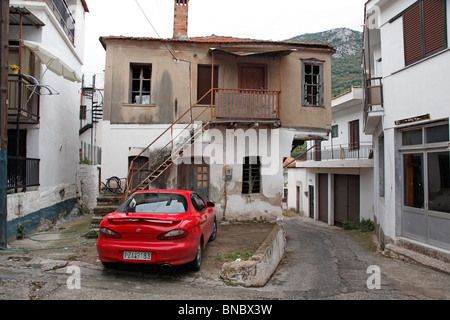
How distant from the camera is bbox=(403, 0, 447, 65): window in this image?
6839 mm

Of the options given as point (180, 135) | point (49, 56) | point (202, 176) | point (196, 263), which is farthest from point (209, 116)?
point (196, 263)

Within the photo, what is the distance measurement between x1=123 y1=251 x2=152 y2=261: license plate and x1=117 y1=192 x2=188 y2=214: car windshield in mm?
789

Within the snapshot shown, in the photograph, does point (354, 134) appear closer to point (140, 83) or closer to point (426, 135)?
point (426, 135)

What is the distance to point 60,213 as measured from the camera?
11.1 meters

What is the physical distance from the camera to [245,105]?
35.0ft

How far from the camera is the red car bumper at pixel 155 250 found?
480 centimetres

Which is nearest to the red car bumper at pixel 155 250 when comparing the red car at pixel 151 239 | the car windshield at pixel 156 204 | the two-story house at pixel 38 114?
the red car at pixel 151 239

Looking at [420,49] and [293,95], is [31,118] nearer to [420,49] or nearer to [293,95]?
[293,95]

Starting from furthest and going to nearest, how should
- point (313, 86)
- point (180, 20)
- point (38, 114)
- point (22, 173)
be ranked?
point (180, 20) < point (313, 86) < point (38, 114) < point (22, 173)

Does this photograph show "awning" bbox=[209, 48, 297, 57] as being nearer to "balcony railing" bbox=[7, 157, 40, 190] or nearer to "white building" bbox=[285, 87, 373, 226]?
"balcony railing" bbox=[7, 157, 40, 190]

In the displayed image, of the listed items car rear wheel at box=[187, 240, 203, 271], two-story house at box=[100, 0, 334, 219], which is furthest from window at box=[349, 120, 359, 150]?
car rear wheel at box=[187, 240, 203, 271]

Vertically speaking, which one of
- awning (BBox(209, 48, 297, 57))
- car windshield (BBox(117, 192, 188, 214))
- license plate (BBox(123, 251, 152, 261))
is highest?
awning (BBox(209, 48, 297, 57))

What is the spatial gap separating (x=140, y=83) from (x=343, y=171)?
39.4 ft
